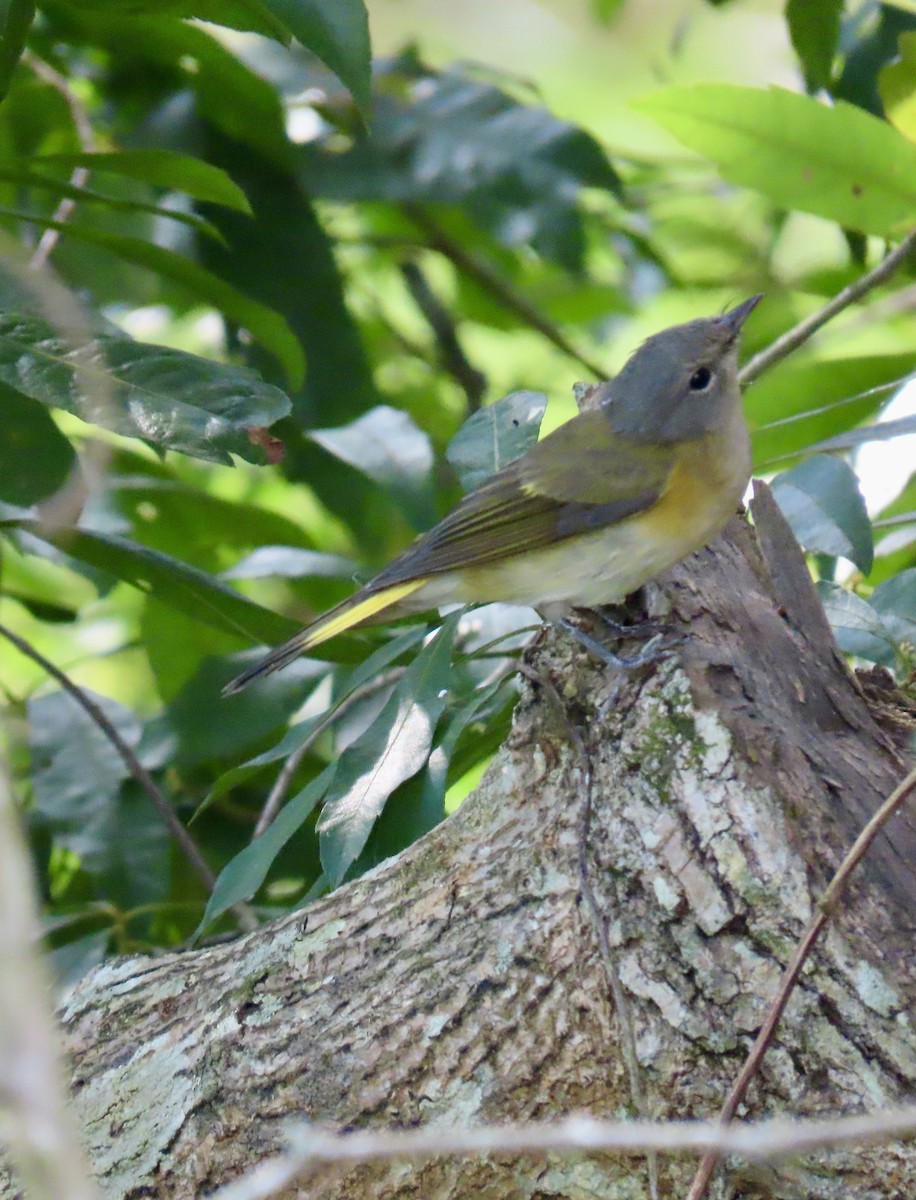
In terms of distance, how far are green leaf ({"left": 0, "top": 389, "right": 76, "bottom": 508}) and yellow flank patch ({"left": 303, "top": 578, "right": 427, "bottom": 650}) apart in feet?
2.03

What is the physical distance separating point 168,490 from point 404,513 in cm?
85

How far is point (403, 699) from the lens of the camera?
2.72m

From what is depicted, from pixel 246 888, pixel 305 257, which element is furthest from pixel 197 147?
pixel 246 888

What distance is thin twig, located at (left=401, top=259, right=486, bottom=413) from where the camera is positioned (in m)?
5.14

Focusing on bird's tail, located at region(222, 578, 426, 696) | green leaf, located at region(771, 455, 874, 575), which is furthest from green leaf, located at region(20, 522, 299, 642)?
green leaf, located at region(771, 455, 874, 575)

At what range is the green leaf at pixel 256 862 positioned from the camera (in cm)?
245

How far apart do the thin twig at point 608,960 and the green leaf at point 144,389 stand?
0.86 m

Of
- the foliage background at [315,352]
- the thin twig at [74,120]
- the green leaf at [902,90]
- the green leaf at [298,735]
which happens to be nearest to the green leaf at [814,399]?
the foliage background at [315,352]

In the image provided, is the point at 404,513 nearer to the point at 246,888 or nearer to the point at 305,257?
the point at 305,257

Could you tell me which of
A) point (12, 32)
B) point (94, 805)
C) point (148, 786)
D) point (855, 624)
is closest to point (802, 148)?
point (855, 624)

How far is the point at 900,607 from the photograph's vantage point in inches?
113

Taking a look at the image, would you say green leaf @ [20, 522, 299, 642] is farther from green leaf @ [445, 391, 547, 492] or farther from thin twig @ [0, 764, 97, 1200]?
thin twig @ [0, 764, 97, 1200]

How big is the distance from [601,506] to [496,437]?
35 centimetres

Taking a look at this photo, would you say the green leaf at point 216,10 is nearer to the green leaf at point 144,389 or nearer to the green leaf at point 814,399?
the green leaf at point 144,389
